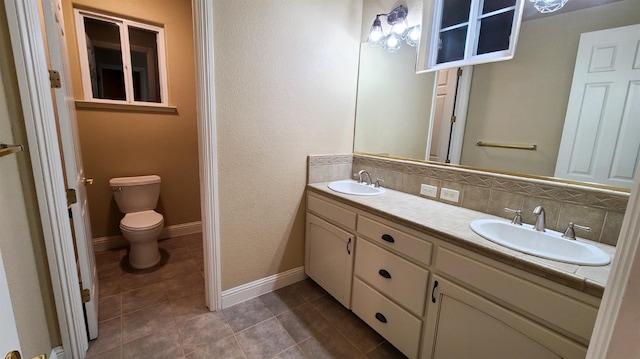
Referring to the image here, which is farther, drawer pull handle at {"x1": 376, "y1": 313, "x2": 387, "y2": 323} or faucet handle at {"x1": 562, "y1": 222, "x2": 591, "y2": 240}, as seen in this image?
drawer pull handle at {"x1": 376, "y1": 313, "x2": 387, "y2": 323}

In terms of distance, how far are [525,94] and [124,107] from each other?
3.10m

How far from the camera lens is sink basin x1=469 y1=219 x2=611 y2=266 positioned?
1.04 m

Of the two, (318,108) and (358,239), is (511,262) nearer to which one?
(358,239)

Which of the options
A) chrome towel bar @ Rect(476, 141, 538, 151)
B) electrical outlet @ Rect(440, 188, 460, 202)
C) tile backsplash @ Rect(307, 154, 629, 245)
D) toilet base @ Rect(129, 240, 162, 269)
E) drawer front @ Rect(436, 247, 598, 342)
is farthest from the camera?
toilet base @ Rect(129, 240, 162, 269)

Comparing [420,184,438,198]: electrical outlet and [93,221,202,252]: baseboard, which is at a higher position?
[420,184,438,198]: electrical outlet

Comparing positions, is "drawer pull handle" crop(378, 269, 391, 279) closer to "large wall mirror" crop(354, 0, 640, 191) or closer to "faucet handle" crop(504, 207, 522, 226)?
"faucet handle" crop(504, 207, 522, 226)

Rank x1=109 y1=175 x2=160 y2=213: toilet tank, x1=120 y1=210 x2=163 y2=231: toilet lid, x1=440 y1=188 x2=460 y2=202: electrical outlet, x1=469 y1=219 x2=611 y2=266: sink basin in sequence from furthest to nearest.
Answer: x1=109 y1=175 x2=160 y2=213: toilet tank → x1=120 y1=210 x2=163 y2=231: toilet lid → x1=440 y1=188 x2=460 y2=202: electrical outlet → x1=469 y1=219 x2=611 y2=266: sink basin

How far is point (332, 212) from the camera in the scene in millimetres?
1926

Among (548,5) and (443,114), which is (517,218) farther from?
(548,5)

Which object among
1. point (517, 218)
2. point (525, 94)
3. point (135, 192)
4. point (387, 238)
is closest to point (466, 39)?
point (525, 94)

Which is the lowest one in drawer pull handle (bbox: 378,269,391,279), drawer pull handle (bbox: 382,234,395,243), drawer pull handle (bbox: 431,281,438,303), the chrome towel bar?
drawer pull handle (bbox: 378,269,391,279)

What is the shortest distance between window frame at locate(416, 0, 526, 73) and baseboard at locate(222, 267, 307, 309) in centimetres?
186

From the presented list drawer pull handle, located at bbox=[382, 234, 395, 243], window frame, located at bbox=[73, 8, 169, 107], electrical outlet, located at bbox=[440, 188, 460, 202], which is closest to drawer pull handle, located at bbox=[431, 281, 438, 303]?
drawer pull handle, located at bbox=[382, 234, 395, 243]

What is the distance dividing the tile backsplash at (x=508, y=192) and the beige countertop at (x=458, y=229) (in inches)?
2.5
